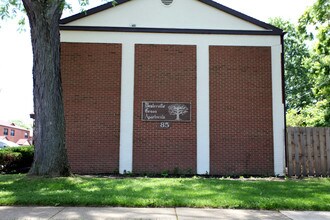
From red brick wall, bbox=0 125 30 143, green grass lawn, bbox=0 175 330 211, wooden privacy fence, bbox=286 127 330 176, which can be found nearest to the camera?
green grass lawn, bbox=0 175 330 211

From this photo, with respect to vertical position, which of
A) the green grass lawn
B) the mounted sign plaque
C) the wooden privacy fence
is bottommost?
the green grass lawn

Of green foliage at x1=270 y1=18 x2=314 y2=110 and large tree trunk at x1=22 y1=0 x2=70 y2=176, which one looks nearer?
large tree trunk at x1=22 y1=0 x2=70 y2=176

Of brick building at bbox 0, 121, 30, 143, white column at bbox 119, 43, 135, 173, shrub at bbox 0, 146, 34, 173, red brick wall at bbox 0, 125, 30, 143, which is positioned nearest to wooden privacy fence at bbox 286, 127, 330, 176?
white column at bbox 119, 43, 135, 173

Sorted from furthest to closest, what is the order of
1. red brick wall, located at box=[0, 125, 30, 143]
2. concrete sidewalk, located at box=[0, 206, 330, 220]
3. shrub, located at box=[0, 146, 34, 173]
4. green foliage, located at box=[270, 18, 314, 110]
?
red brick wall, located at box=[0, 125, 30, 143] < green foliage, located at box=[270, 18, 314, 110] < shrub, located at box=[0, 146, 34, 173] < concrete sidewalk, located at box=[0, 206, 330, 220]

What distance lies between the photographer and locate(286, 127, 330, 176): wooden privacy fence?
1252 centimetres

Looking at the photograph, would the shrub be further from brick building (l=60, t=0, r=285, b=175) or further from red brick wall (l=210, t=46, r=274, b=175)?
red brick wall (l=210, t=46, r=274, b=175)

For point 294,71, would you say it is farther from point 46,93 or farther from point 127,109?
point 46,93

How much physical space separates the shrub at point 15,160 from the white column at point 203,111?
24.5ft

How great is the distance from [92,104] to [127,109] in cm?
135

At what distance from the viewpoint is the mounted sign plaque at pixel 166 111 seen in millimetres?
13594

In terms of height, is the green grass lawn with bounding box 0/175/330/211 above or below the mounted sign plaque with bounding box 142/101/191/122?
below

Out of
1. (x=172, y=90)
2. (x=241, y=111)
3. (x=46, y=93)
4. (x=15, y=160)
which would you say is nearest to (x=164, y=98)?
(x=172, y=90)

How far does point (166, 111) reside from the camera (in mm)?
13609

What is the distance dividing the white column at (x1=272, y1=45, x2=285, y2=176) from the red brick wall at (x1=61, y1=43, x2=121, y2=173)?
5972 mm
